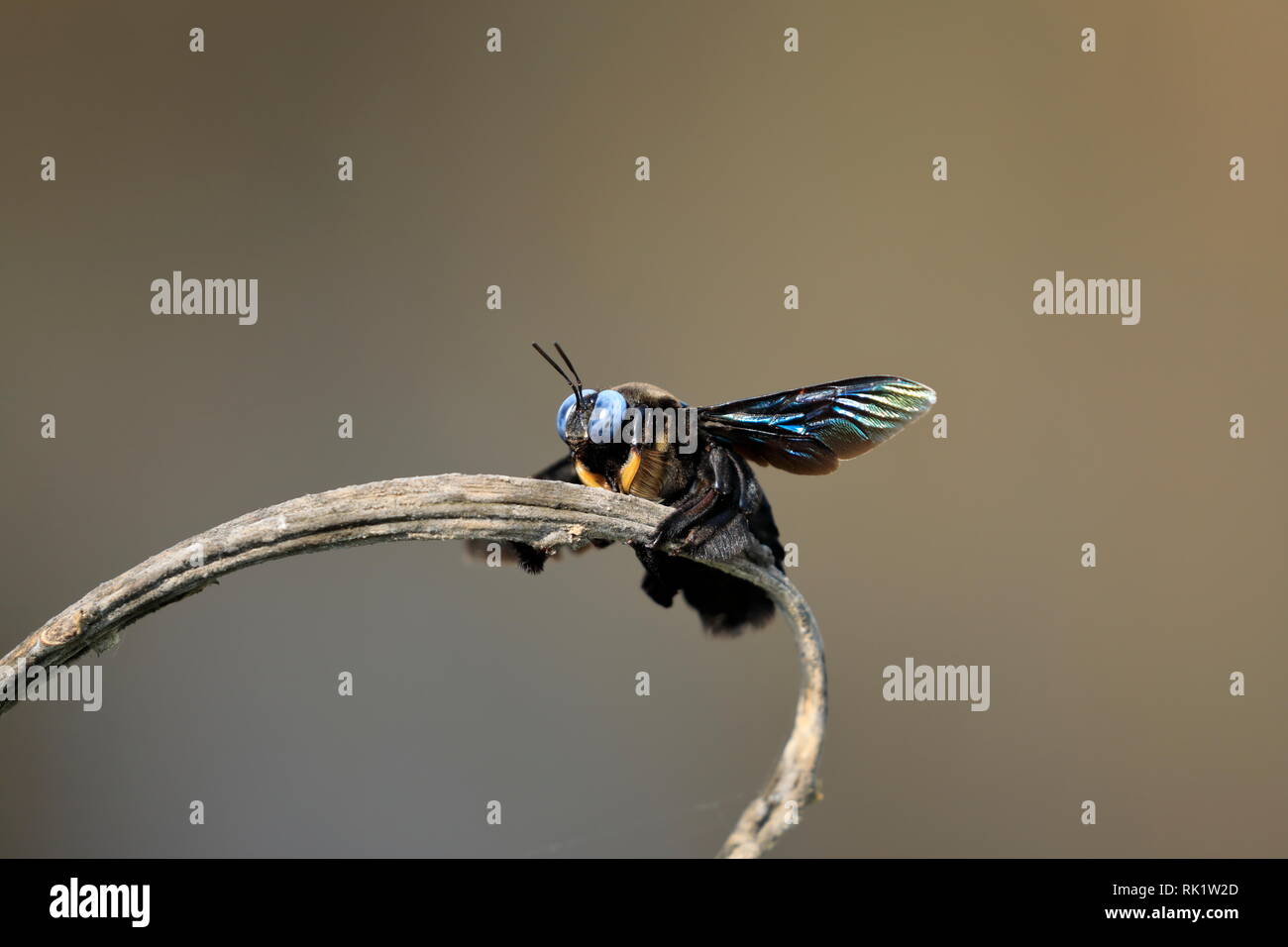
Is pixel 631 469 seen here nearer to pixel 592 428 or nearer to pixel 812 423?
pixel 592 428

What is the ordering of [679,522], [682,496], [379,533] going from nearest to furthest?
1. [379,533]
2. [679,522]
3. [682,496]

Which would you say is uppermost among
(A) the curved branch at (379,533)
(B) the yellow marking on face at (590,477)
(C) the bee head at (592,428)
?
(C) the bee head at (592,428)

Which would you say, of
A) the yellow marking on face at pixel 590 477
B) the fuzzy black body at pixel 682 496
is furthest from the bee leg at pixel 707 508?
the yellow marking on face at pixel 590 477

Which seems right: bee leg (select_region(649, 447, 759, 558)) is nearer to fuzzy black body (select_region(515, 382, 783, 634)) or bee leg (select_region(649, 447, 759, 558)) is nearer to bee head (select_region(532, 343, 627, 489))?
fuzzy black body (select_region(515, 382, 783, 634))

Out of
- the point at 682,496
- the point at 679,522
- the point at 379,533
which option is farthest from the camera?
the point at 682,496

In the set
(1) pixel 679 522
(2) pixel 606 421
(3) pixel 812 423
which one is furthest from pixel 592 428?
(3) pixel 812 423

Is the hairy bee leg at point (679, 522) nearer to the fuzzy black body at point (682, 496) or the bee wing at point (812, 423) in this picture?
the fuzzy black body at point (682, 496)
